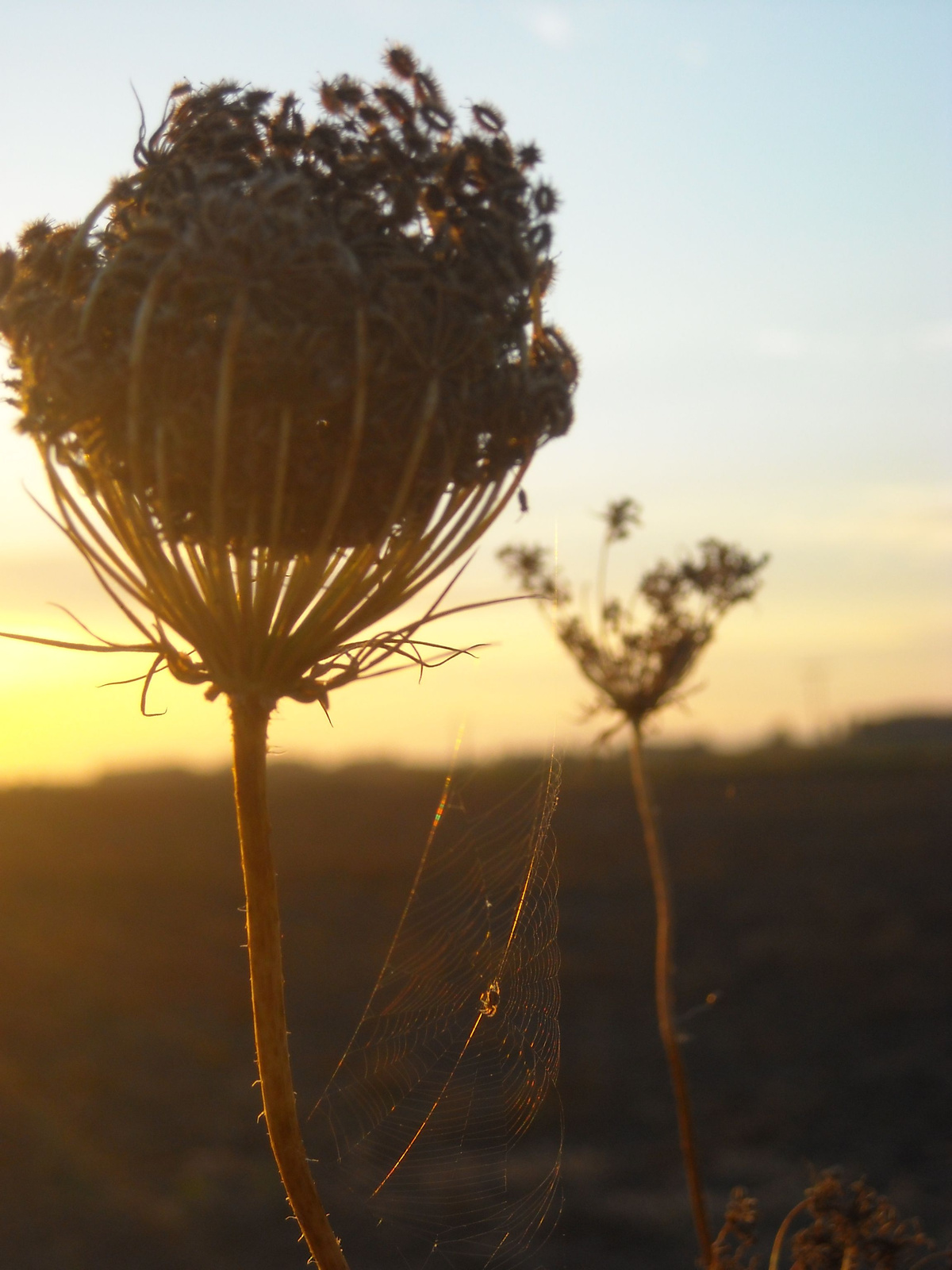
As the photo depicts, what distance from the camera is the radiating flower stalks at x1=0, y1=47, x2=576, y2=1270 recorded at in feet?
10.1

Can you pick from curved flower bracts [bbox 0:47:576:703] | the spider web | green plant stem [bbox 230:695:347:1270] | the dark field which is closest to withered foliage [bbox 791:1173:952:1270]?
the spider web

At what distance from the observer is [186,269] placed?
9.97 ft

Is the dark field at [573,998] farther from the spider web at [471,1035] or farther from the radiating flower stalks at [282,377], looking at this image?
the radiating flower stalks at [282,377]

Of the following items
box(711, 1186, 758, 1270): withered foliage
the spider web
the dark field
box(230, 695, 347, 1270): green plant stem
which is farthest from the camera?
the dark field

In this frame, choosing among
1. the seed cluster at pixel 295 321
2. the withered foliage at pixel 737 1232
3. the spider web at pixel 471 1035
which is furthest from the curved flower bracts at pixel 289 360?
the withered foliage at pixel 737 1232

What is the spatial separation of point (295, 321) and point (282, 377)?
0.16 m

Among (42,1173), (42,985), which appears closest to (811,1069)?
(42,1173)

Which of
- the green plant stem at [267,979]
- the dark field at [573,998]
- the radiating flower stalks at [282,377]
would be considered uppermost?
the radiating flower stalks at [282,377]

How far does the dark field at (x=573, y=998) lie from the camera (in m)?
20.4

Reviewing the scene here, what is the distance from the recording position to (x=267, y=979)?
336cm

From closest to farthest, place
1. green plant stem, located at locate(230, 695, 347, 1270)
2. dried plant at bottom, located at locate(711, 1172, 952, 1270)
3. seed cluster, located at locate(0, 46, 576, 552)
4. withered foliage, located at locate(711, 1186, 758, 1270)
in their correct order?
seed cluster, located at locate(0, 46, 576, 552) → green plant stem, located at locate(230, 695, 347, 1270) → dried plant at bottom, located at locate(711, 1172, 952, 1270) → withered foliage, located at locate(711, 1186, 758, 1270)

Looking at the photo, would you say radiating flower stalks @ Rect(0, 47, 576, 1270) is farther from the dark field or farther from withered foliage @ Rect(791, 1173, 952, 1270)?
the dark field

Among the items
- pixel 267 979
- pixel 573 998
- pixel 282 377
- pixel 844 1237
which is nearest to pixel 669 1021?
pixel 844 1237

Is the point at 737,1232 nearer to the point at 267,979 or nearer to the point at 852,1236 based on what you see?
the point at 852,1236
